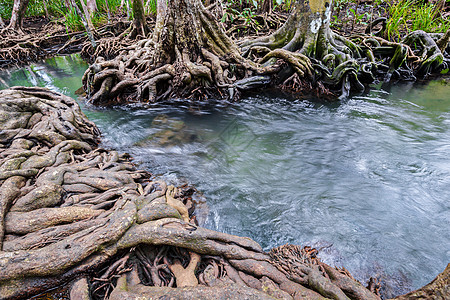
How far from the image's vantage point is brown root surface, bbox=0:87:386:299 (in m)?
1.81

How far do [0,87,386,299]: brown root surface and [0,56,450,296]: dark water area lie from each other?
570 mm

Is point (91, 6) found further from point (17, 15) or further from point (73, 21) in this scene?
point (17, 15)

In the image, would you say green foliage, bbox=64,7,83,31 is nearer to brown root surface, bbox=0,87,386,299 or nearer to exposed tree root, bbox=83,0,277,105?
exposed tree root, bbox=83,0,277,105

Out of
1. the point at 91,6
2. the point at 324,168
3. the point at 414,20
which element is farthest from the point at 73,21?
the point at 414,20

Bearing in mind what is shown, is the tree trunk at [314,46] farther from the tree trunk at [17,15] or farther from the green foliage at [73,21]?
the tree trunk at [17,15]

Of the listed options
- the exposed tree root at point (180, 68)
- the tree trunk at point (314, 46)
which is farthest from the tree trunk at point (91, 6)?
the tree trunk at point (314, 46)

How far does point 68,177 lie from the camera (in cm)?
297

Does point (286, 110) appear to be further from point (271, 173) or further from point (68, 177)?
point (68, 177)

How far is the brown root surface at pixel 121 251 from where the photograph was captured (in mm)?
1811

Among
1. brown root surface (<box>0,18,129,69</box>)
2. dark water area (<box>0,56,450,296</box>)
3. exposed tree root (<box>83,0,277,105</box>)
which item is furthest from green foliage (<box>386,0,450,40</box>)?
brown root surface (<box>0,18,129,69</box>)

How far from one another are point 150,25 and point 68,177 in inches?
468

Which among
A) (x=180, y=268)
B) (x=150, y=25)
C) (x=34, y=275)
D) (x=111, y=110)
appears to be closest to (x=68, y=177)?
(x=34, y=275)

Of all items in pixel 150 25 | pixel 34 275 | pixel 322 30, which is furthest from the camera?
pixel 150 25

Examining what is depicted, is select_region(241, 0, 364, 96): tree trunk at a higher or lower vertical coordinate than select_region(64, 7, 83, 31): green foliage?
lower
